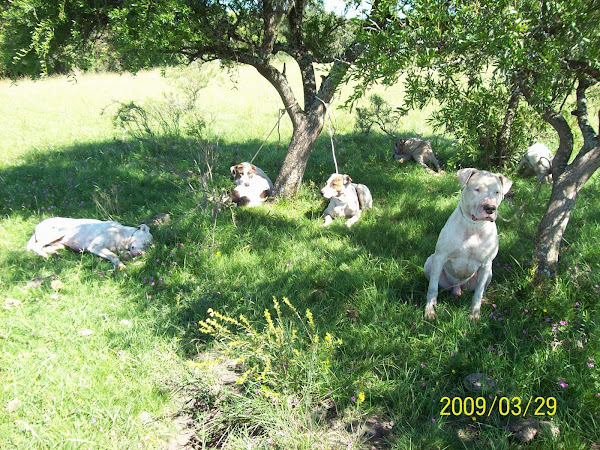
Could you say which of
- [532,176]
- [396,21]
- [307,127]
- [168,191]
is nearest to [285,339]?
[396,21]

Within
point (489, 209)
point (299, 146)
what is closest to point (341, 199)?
point (299, 146)

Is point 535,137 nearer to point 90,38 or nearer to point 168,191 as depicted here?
point 168,191

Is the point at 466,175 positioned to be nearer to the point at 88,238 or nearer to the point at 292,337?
the point at 292,337

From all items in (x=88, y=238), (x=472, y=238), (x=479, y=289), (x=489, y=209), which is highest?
(x=489, y=209)

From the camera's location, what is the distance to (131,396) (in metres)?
3.09

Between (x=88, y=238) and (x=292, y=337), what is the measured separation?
383 centimetres

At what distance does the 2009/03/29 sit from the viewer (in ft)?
9.42

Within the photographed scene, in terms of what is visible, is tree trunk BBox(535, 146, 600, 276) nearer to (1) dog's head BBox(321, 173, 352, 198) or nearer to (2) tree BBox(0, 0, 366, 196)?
(2) tree BBox(0, 0, 366, 196)

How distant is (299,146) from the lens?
6.80 meters

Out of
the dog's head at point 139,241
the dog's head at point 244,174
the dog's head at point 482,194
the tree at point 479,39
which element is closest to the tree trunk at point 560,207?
the dog's head at point 482,194

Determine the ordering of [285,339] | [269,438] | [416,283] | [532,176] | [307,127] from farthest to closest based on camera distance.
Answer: [532,176]
[307,127]
[416,283]
[285,339]
[269,438]

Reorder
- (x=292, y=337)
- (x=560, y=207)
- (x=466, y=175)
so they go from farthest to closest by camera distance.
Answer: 1. (x=560, y=207)
2. (x=466, y=175)
3. (x=292, y=337)

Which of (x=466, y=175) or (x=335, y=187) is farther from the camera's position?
(x=335, y=187)

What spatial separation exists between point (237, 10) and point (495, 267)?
5.49m
